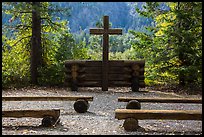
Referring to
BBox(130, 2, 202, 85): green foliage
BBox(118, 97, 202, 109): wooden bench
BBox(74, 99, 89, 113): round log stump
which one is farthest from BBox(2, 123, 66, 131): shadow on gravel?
BBox(130, 2, 202, 85): green foliage

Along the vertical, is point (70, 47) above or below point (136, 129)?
above

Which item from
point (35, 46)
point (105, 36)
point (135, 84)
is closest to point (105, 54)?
point (105, 36)

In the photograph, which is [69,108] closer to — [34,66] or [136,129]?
[136,129]

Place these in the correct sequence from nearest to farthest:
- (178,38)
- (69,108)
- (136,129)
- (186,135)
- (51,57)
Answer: (186,135)
(136,129)
(69,108)
(178,38)
(51,57)

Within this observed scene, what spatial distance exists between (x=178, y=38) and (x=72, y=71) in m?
4.79

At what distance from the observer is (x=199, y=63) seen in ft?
52.6

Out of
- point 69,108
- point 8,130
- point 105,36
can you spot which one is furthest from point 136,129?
point 105,36

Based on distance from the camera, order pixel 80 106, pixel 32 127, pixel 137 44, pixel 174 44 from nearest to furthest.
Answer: pixel 32 127, pixel 80 106, pixel 174 44, pixel 137 44

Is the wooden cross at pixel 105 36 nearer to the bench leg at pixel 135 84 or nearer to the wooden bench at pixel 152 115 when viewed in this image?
the bench leg at pixel 135 84

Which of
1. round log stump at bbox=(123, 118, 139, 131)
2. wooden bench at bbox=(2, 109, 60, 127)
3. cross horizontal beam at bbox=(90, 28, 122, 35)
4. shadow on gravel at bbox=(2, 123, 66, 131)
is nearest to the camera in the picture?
round log stump at bbox=(123, 118, 139, 131)

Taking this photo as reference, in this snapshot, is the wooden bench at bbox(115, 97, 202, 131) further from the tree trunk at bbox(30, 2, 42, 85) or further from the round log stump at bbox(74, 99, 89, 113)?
the tree trunk at bbox(30, 2, 42, 85)

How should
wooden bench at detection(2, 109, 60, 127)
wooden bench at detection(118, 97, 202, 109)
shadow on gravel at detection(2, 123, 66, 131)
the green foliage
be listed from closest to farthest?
shadow on gravel at detection(2, 123, 66, 131) → wooden bench at detection(2, 109, 60, 127) → wooden bench at detection(118, 97, 202, 109) → the green foliage

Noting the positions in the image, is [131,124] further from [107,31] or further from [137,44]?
[137,44]

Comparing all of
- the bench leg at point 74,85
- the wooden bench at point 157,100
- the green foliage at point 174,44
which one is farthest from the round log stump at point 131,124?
the green foliage at point 174,44
